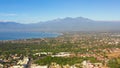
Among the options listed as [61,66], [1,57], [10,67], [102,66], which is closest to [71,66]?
[61,66]

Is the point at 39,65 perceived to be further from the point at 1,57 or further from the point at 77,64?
the point at 1,57

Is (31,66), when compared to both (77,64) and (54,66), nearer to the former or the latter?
(54,66)

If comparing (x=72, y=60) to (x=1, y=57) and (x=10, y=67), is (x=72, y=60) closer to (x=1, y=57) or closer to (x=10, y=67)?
(x=10, y=67)

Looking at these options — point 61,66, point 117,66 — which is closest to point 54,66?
point 61,66

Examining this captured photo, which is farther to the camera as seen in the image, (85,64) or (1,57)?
(1,57)

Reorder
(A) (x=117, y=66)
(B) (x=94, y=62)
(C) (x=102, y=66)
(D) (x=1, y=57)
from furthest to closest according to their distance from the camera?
(D) (x=1, y=57) < (B) (x=94, y=62) < (C) (x=102, y=66) < (A) (x=117, y=66)

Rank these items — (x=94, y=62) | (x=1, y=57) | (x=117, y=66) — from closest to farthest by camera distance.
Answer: (x=117, y=66) → (x=94, y=62) → (x=1, y=57)

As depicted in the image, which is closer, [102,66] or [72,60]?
[102,66]

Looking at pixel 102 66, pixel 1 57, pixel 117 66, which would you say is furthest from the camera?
pixel 1 57
